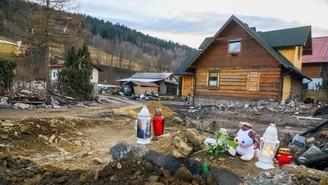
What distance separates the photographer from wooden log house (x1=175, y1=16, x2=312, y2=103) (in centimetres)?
1409

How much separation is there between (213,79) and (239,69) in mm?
2246

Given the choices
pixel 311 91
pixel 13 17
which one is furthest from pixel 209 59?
pixel 13 17

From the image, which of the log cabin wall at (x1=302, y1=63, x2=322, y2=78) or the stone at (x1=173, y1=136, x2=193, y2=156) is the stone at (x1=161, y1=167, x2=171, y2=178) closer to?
the stone at (x1=173, y1=136, x2=193, y2=156)

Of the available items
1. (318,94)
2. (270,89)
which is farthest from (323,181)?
(318,94)

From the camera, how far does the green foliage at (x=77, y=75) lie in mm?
17562

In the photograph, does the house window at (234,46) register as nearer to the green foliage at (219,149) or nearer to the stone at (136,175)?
the green foliage at (219,149)

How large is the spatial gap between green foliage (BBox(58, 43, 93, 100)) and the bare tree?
157 centimetres

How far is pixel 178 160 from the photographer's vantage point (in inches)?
103

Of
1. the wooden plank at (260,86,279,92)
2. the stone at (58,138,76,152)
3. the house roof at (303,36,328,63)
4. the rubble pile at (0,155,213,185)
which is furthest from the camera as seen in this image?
the house roof at (303,36,328,63)

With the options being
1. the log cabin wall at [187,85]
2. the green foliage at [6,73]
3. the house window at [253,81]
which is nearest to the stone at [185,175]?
the house window at [253,81]

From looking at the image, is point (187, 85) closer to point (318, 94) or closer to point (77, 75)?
point (77, 75)

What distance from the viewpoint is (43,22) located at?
1738 cm

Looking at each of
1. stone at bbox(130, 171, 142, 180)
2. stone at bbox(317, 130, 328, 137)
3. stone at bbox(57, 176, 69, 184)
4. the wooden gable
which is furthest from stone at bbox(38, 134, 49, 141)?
the wooden gable

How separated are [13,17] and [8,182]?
2002 centimetres
